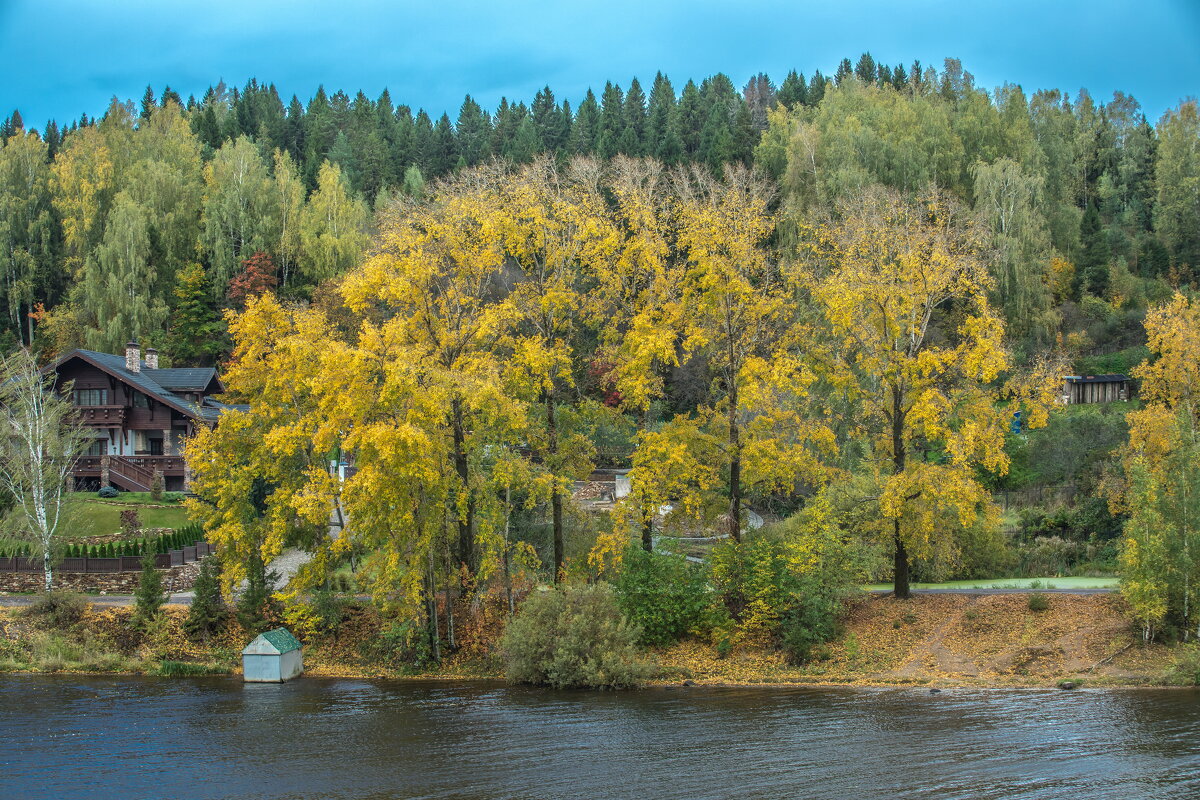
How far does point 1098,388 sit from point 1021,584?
25872 millimetres

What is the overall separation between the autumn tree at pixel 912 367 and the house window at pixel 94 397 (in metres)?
40.0

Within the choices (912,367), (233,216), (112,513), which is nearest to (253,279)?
(233,216)

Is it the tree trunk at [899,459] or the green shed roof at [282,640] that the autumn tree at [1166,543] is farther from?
the green shed roof at [282,640]

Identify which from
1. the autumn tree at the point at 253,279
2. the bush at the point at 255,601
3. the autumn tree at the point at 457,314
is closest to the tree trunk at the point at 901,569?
the autumn tree at the point at 457,314

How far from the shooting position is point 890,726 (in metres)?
19.0

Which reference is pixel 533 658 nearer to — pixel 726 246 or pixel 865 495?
pixel 865 495

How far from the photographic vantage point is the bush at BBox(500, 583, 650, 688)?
23484 millimetres

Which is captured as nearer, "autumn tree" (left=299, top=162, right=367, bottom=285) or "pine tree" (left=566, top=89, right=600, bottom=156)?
"autumn tree" (left=299, top=162, right=367, bottom=285)

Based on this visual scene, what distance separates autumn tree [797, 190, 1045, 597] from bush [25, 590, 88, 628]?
23.3 meters

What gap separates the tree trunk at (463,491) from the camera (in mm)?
26250

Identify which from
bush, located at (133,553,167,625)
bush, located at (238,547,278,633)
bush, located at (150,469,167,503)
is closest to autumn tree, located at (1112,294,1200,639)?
bush, located at (238,547,278,633)

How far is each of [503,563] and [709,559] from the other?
625 centimetres

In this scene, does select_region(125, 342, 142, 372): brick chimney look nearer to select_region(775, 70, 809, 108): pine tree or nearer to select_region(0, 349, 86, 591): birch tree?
select_region(0, 349, 86, 591): birch tree

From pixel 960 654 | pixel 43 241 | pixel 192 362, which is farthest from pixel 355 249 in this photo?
pixel 960 654
